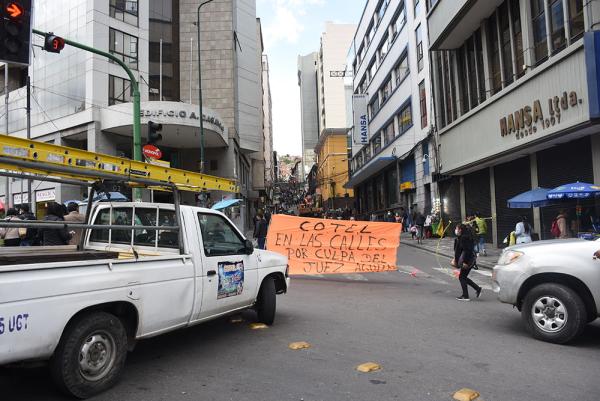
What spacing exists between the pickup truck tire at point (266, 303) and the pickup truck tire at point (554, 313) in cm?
343

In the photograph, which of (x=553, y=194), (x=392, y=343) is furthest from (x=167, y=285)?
(x=553, y=194)

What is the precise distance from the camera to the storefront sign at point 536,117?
1396 cm

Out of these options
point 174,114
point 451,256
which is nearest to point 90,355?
point 451,256

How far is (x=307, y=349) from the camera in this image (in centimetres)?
560

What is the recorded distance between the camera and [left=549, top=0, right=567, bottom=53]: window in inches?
593

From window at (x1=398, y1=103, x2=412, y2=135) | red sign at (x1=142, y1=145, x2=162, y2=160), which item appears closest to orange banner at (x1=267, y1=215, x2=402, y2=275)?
red sign at (x1=142, y1=145, x2=162, y2=160)

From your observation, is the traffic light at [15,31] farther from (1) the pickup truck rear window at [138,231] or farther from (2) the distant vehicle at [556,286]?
(2) the distant vehicle at [556,286]

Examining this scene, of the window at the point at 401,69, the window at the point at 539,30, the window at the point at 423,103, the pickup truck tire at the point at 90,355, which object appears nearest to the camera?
the pickup truck tire at the point at 90,355

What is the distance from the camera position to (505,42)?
63.4 ft

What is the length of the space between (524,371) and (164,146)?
3363 centimetres

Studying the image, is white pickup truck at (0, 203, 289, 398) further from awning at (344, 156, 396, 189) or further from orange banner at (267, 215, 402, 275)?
awning at (344, 156, 396, 189)

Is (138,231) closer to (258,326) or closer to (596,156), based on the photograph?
(258,326)

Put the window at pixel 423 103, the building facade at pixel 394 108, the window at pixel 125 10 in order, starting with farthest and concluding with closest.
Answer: the window at pixel 125 10 < the building facade at pixel 394 108 < the window at pixel 423 103

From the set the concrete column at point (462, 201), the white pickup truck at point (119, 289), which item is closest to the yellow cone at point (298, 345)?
the white pickup truck at point (119, 289)
